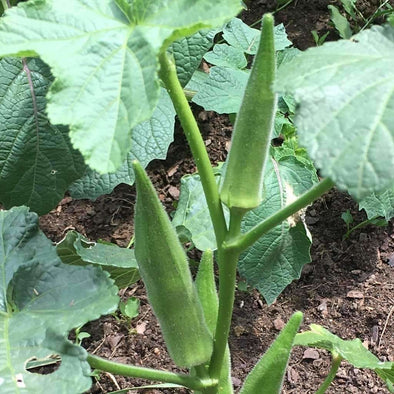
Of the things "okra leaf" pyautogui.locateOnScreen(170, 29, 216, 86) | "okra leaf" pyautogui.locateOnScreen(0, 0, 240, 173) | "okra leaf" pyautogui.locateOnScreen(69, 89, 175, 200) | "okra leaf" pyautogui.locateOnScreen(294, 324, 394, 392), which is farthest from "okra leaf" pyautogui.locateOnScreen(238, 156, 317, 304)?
"okra leaf" pyautogui.locateOnScreen(0, 0, 240, 173)

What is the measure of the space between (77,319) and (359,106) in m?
0.49

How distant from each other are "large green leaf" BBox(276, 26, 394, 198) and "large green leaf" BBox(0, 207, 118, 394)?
1.29ft

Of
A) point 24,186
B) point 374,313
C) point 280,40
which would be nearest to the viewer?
point 24,186

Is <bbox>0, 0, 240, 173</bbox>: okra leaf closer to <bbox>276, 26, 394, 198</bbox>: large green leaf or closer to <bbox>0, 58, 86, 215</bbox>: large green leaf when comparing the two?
<bbox>276, 26, 394, 198</bbox>: large green leaf

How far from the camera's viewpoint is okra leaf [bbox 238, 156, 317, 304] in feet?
5.29

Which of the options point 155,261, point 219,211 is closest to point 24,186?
point 155,261

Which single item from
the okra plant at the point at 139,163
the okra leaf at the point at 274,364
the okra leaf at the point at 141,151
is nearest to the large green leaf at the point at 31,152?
the okra plant at the point at 139,163

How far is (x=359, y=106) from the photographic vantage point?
0.70 m

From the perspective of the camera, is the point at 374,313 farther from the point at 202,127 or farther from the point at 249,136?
the point at 249,136

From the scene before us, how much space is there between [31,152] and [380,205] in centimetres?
94

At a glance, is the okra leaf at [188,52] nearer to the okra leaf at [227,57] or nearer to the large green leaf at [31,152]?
the large green leaf at [31,152]

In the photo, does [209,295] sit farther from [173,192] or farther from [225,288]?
[173,192]

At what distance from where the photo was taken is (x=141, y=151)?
1.48 metres

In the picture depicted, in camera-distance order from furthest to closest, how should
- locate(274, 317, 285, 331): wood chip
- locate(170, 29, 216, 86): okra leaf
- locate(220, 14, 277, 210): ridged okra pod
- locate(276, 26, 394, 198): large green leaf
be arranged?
locate(274, 317, 285, 331): wood chip → locate(170, 29, 216, 86): okra leaf → locate(220, 14, 277, 210): ridged okra pod → locate(276, 26, 394, 198): large green leaf
